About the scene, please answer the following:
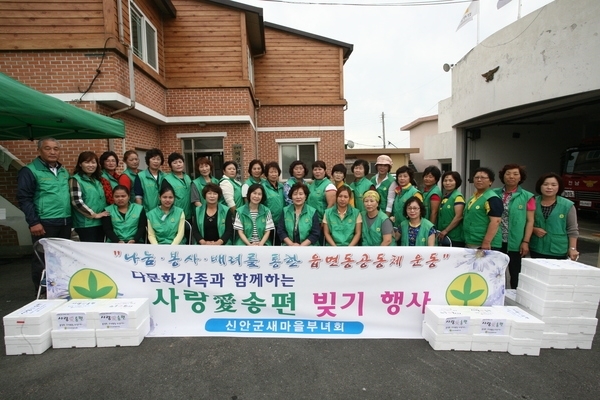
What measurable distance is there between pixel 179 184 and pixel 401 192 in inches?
113

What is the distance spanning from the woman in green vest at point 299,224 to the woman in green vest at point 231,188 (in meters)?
0.96

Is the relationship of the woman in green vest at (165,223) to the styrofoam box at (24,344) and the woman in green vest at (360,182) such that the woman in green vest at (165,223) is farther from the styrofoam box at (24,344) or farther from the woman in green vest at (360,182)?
the woman in green vest at (360,182)

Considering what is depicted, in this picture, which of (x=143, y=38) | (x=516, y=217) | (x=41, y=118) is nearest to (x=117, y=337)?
(x=41, y=118)

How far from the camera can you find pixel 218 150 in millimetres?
9648

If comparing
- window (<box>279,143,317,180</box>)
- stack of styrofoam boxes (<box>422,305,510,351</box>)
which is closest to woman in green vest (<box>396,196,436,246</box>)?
stack of styrofoam boxes (<box>422,305,510,351</box>)

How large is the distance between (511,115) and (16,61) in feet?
37.3

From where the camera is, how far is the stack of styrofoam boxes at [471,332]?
2.75 meters

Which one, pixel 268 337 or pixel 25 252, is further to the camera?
pixel 25 252

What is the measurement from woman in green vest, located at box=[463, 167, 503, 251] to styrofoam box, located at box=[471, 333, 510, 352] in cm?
92

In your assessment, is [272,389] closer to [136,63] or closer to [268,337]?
[268,337]

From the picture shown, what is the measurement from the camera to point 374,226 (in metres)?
3.40

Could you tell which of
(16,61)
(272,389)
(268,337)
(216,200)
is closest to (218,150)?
(16,61)

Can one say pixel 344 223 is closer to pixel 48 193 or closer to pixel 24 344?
pixel 24 344

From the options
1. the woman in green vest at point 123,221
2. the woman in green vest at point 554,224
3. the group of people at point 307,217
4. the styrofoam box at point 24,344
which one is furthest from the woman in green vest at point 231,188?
the woman in green vest at point 554,224
